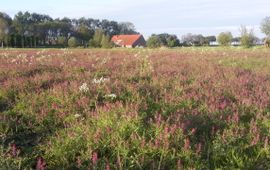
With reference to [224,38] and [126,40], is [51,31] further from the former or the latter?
[224,38]

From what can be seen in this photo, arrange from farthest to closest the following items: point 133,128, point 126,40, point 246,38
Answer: point 126,40, point 246,38, point 133,128

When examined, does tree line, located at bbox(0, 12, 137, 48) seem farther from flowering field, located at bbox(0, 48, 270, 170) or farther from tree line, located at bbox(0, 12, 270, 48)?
flowering field, located at bbox(0, 48, 270, 170)

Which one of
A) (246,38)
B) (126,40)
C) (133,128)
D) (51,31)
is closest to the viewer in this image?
(133,128)

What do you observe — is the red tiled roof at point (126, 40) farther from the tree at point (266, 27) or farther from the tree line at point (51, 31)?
the tree at point (266, 27)

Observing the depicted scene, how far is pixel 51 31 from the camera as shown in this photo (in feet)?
427

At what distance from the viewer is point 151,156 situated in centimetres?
489

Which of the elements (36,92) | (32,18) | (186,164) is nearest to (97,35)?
(36,92)

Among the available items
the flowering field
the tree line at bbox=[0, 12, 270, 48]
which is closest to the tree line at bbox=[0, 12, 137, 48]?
the tree line at bbox=[0, 12, 270, 48]

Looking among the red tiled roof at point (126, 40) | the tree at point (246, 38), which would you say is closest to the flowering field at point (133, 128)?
the tree at point (246, 38)

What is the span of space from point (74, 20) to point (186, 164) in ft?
541

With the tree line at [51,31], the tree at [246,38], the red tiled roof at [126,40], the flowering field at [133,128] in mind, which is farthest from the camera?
the red tiled roof at [126,40]

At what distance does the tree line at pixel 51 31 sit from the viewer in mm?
75938

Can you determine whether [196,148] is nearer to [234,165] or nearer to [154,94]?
[234,165]

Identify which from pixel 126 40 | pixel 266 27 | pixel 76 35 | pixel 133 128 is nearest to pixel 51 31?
pixel 76 35
